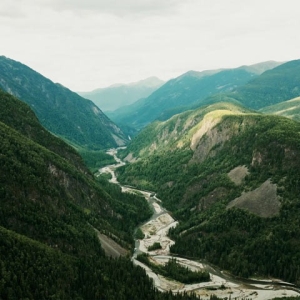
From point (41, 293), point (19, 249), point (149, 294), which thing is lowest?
point (149, 294)

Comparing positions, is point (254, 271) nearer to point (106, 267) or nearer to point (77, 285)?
point (106, 267)

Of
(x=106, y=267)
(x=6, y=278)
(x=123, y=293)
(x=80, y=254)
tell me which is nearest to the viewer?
(x=6, y=278)

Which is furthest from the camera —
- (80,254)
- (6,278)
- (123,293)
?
(80,254)

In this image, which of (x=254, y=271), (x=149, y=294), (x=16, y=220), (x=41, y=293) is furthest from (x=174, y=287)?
(x=16, y=220)

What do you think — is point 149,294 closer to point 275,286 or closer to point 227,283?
point 227,283

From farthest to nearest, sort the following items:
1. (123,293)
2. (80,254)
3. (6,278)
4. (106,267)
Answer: (80,254) → (106,267) → (123,293) → (6,278)

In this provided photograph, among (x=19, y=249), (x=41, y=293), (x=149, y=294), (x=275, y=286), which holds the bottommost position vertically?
(x=275, y=286)

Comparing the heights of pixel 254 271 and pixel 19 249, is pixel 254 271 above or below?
below

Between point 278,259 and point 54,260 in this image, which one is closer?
point 54,260

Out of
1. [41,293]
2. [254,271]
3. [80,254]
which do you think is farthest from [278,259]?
[41,293]
